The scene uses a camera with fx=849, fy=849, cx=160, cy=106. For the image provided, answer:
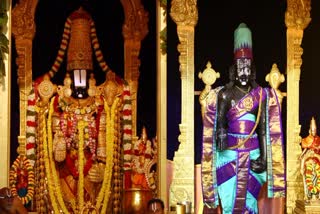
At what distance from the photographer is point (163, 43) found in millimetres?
10109

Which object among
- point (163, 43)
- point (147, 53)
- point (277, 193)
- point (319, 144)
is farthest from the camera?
point (147, 53)

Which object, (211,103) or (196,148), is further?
(196,148)

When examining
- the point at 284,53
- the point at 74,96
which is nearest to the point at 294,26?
the point at 284,53

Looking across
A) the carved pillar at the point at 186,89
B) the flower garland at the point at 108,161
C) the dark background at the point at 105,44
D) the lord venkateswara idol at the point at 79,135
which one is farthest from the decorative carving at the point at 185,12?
the flower garland at the point at 108,161

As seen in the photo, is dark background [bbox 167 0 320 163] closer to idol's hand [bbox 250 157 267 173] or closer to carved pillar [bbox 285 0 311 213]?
carved pillar [bbox 285 0 311 213]

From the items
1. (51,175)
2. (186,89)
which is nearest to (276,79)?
(186,89)

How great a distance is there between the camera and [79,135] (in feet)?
34.5

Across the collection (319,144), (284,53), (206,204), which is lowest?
(206,204)

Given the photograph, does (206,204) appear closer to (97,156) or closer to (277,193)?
(277,193)

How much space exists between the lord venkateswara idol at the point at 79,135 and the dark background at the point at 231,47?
105 cm

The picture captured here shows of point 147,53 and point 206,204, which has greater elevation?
point 147,53

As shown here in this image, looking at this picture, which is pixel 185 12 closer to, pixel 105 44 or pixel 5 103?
pixel 105 44

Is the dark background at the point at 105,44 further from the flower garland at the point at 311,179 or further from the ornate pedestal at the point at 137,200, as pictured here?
the flower garland at the point at 311,179

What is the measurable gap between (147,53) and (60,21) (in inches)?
46.5
